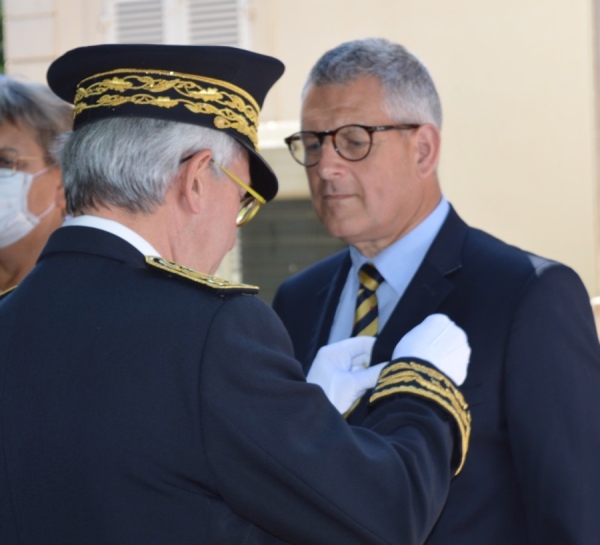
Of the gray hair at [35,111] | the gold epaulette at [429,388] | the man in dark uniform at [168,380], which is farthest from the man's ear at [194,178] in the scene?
the gray hair at [35,111]

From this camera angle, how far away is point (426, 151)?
2639mm

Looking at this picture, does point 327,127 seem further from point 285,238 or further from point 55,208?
point 285,238

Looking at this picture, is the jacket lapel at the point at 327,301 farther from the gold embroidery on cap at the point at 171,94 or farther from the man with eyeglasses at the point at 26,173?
the gold embroidery on cap at the point at 171,94

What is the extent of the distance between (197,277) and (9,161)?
4.65ft

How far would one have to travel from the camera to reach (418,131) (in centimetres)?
262

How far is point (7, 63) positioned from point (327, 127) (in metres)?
5.32

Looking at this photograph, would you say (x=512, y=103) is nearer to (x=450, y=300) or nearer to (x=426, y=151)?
(x=426, y=151)

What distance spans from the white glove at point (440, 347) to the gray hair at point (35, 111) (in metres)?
1.28

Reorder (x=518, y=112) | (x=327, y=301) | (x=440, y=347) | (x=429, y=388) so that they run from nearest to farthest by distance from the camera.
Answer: (x=429, y=388)
(x=440, y=347)
(x=327, y=301)
(x=518, y=112)

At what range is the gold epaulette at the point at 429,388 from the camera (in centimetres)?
184

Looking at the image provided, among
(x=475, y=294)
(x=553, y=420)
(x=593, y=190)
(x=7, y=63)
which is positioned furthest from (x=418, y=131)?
(x=7, y=63)

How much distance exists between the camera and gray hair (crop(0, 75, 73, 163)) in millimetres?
2861

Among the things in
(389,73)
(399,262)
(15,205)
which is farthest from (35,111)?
(399,262)

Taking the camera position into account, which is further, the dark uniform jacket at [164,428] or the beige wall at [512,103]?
the beige wall at [512,103]
